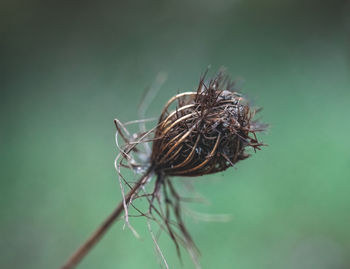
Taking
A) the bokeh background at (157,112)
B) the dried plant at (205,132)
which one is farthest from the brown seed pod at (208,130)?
the bokeh background at (157,112)

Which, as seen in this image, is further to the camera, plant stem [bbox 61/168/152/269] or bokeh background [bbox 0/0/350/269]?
bokeh background [bbox 0/0/350/269]

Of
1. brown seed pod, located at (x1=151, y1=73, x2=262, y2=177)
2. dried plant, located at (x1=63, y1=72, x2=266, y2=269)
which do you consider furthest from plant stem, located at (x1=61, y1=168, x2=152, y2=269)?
brown seed pod, located at (x1=151, y1=73, x2=262, y2=177)

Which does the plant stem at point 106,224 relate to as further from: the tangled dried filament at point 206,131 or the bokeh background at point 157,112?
the bokeh background at point 157,112

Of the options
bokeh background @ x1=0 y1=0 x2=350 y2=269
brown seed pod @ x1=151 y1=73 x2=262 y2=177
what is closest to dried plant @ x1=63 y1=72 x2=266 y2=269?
brown seed pod @ x1=151 y1=73 x2=262 y2=177

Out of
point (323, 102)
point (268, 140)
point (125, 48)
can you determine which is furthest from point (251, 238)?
point (125, 48)

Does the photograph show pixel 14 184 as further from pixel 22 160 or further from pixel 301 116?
pixel 301 116

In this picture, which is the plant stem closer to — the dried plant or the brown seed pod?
the dried plant
